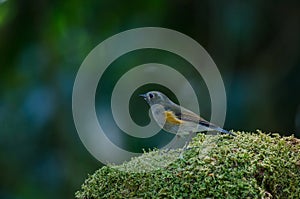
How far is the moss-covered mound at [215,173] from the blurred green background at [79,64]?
1.98 m

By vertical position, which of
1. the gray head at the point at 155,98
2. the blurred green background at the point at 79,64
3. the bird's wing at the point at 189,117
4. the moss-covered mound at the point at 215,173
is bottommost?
the moss-covered mound at the point at 215,173

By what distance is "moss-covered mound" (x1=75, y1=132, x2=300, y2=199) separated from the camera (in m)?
1.87

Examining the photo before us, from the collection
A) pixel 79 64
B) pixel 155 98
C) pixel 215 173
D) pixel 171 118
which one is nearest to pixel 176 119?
pixel 171 118

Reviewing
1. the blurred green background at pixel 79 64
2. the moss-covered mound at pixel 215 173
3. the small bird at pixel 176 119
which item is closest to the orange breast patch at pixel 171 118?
the small bird at pixel 176 119

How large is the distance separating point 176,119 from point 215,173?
0.58 m

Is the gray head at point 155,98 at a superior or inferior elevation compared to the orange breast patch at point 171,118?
superior

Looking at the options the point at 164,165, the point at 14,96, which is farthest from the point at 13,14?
the point at 164,165

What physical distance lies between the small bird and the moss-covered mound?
0.27 m

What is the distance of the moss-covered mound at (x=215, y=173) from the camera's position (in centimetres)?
187

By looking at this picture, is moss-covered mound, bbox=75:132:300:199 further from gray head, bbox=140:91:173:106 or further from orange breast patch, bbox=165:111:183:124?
gray head, bbox=140:91:173:106

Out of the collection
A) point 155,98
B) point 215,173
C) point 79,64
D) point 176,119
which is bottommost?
point 215,173

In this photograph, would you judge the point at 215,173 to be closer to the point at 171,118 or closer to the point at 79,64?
the point at 171,118

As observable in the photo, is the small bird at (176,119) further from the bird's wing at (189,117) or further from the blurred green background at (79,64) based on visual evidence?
the blurred green background at (79,64)

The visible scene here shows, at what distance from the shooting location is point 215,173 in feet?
6.24
